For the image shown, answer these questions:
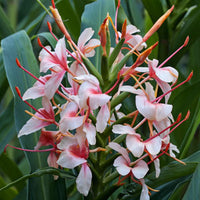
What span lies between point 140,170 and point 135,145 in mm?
42

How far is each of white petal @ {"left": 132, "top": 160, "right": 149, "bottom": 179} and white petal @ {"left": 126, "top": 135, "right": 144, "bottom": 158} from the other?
0.03 meters

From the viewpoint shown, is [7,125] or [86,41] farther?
[7,125]

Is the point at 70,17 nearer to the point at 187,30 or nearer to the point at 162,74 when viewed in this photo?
the point at 187,30

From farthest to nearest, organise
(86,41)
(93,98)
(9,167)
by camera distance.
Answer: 1. (9,167)
2. (86,41)
3. (93,98)

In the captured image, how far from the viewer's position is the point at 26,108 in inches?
27.9

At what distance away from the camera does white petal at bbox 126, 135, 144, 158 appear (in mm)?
527

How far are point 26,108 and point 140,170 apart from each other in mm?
262

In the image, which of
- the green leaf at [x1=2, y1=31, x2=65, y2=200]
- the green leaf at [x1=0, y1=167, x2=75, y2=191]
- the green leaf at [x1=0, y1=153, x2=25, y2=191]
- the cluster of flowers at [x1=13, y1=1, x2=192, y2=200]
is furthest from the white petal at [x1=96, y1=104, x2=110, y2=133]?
the green leaf at [x1=0, y1=153, x2=25, y2=191]

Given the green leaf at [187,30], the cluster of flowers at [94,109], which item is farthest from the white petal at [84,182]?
the green leaf at [187,30]

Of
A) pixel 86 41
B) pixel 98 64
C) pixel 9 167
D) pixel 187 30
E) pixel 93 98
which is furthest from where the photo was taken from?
pixel 9 167

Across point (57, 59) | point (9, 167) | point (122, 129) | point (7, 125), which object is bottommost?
point (9, 167)

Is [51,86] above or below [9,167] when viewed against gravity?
above

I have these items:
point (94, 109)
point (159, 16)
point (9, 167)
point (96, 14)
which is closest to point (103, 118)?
point (94, 109)

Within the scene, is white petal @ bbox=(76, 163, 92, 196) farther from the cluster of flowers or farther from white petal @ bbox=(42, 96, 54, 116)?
white petal @ bbox=(42, 96, 54, 116)
